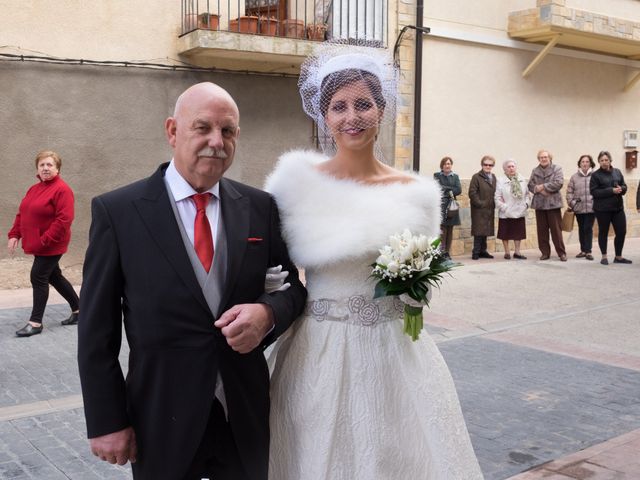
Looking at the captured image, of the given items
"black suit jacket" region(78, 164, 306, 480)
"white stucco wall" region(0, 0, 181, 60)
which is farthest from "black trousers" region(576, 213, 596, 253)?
"black suit jacket" region(78, 164, 306, 480)

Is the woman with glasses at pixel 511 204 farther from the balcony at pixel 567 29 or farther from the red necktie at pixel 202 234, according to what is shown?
the red necktie at pixel 202 234

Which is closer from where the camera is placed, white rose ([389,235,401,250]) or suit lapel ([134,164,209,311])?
suit lapel ([134,164,209,311])

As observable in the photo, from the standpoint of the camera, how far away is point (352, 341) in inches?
115

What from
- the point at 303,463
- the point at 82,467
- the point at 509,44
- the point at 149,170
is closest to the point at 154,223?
the point at 303,463

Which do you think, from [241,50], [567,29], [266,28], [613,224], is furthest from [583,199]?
[241,50]

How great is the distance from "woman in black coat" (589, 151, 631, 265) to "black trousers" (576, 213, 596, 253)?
0.52 meters

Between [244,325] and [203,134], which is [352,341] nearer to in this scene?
Answer: [244,325]

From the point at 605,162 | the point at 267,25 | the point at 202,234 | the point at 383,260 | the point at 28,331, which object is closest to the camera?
the point at 202,234

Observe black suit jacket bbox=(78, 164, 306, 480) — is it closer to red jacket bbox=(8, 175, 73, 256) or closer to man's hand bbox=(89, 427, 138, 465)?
man's hand bbox=(89, 427, 138, 465)

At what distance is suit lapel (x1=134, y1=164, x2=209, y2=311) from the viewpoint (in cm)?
242

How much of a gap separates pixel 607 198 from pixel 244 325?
1208 centimetres

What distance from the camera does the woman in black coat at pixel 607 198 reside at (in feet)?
43.4

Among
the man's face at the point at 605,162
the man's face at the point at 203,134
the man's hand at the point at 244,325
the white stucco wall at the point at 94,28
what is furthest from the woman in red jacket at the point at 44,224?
the man's face at the point at 605,162

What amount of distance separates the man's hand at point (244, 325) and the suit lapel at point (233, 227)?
0.07 m
